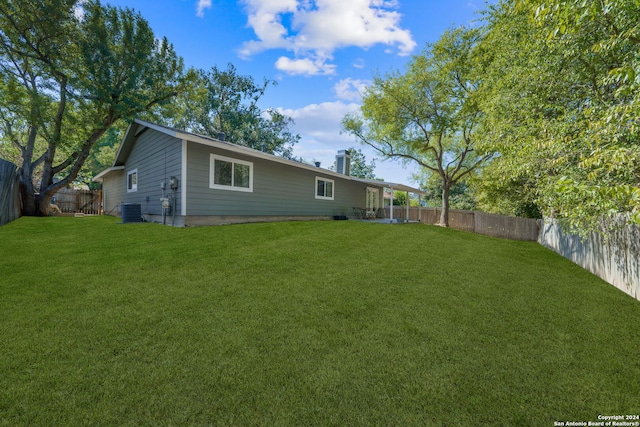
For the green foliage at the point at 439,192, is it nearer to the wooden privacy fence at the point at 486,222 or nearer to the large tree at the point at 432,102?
the wooden privacy fence at the point at 486,222

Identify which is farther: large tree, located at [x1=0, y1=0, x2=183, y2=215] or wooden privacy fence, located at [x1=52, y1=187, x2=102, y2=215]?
wooden privacy fence, located at [x1=52, y1=187, x2=102, y2=215]

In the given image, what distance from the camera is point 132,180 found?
1184 centimetres

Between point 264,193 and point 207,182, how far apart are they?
2262 millimetres

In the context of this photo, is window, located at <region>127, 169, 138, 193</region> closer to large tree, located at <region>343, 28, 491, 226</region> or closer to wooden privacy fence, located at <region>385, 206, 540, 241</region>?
large tree, located at <region>343, 28, 491, 226</region>

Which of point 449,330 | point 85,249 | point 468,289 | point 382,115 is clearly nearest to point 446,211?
point 382,115

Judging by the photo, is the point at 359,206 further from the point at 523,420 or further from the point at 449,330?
the point at 523,420

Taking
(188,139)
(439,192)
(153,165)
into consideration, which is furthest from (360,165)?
(188,139)

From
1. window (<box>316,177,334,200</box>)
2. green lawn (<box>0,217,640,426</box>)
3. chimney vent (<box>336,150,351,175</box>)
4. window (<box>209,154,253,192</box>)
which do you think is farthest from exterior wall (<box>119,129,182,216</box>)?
chimney vent (<box>336,150,351,175</box>)

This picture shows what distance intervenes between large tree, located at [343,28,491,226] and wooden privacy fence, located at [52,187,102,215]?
16.7 meters

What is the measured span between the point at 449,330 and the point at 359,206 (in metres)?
13.8

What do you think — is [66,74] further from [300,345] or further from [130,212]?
[300,345]

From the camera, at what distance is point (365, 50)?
42.3 ft

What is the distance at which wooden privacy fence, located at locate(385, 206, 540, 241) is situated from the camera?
459 inches

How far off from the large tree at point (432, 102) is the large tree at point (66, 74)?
11.8 meters
